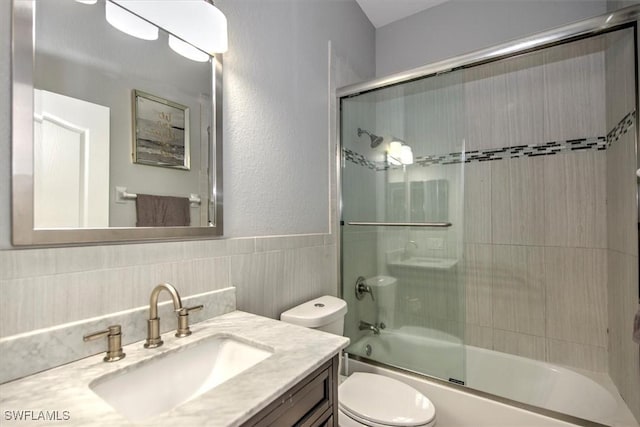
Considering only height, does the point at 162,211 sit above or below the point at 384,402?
above

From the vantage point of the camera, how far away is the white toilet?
46.1 inches

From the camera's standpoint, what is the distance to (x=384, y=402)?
129 centimetres

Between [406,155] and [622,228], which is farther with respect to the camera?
[406,155]

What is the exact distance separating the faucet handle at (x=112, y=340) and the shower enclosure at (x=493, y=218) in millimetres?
1337

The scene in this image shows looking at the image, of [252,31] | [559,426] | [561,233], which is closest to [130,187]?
[252,31]

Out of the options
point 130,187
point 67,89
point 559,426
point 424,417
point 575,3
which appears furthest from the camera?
point 575,3

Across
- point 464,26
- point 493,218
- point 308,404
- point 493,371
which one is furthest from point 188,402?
point 464,26

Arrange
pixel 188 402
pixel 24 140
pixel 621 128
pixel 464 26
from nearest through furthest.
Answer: pixel 188 402 → pixel 24 140 → pixel 621 128 → pixel 464 26

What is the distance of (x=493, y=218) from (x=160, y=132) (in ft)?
6.56

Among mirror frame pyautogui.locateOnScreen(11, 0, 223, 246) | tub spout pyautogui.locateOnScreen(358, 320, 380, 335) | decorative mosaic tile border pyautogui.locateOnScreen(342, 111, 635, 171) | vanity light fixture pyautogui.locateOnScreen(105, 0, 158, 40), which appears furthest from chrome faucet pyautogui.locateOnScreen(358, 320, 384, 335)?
vanity light fixture pyautogui.locateOnScreen(105, 0, 158, 40)

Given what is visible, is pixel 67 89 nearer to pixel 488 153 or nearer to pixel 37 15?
pixel 37 15

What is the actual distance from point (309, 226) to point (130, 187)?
3.02ft

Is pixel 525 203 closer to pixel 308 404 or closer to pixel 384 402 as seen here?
pixel 384 402

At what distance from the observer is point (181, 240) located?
38.9 inches
